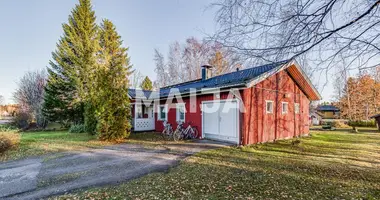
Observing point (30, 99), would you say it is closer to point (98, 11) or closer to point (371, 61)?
point (98, 11)

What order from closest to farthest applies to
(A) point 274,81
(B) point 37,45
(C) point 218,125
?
(C) point 218,125 → (A) point 274,81 → (B) point 37,45

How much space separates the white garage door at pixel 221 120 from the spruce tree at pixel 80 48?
11.9 m

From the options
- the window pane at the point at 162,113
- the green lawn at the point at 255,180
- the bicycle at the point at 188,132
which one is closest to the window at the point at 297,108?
the green lawn at the point at 255,180

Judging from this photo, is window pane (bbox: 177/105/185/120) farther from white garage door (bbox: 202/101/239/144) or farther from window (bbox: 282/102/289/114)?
window (bbox: 282/102/289/114)

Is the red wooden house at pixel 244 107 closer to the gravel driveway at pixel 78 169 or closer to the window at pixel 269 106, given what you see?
the window at pixel 269 106

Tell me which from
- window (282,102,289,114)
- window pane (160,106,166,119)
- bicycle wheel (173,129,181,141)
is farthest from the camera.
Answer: window pane (160,106,166,119)

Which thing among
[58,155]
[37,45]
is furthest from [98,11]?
[58,155]

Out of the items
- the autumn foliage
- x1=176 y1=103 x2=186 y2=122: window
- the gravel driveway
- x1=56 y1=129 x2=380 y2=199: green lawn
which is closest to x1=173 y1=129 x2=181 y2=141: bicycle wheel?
x1=176 y1=103 x2=186 y2=122: window

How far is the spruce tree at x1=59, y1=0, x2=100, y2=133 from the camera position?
16672 mm

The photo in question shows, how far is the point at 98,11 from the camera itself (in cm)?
1947

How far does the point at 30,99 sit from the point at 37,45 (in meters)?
8.48

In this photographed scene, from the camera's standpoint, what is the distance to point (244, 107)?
8.26m

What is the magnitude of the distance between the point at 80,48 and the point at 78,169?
15.5 meters

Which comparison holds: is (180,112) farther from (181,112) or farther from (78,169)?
(78,169)
